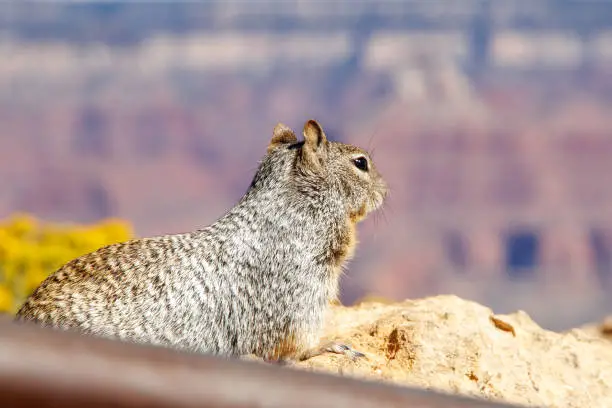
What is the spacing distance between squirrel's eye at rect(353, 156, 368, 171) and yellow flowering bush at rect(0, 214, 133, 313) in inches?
280

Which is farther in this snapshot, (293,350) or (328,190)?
(328,190)

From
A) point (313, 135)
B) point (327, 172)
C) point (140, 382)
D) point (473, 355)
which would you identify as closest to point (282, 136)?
point (313, 135)

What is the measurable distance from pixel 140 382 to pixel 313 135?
4.99m

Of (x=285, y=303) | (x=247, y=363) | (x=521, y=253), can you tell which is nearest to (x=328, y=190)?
(x=285, y=303)

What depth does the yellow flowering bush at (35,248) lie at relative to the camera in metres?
13.8

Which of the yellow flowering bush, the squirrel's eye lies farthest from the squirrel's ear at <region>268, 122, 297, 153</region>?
the yellow flowering bush

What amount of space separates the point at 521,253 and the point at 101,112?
48.0 meters

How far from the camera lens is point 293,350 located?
19.9 feet

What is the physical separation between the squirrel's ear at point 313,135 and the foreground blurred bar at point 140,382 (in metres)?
4.89

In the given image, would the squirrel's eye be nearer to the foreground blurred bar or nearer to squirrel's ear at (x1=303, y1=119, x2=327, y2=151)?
squirrel's ear at (x1=303, y1=119, x2=327, y2=151)

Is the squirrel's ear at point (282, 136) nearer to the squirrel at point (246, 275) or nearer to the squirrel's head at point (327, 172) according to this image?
the squirrel's head at point (327, 172)

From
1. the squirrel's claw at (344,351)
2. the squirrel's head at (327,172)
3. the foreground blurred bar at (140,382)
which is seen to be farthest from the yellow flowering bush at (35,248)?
the foreground blurred bar at (140,382)

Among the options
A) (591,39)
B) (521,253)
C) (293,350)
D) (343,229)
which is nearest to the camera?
(293,350)

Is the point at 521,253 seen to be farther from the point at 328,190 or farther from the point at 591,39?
the point at 328,190
